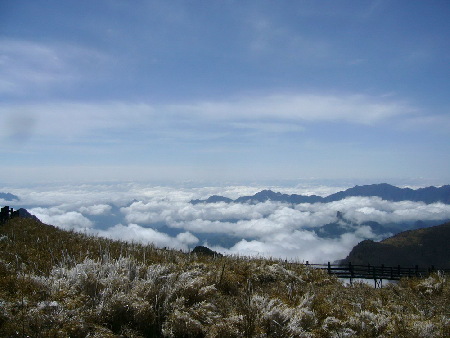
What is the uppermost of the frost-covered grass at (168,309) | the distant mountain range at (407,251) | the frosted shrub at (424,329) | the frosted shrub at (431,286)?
the frost-covered grass at (168,309)

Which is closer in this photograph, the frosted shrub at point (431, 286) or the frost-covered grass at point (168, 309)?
the frost-covered grass at point (168, 309)

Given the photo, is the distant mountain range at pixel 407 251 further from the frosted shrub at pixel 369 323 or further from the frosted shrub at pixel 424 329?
the frosted shrub at pixel 424 329

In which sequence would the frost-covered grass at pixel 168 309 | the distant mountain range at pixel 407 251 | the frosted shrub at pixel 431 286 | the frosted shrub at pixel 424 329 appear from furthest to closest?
the distant mountain range at pixel 407 251, the frosted shrub at pixel 431 286, the frosted shrub at pixel 424 329, the frost-covered grass at pixel 168 309

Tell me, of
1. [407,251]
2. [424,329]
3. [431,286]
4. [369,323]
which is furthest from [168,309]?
[407,251]

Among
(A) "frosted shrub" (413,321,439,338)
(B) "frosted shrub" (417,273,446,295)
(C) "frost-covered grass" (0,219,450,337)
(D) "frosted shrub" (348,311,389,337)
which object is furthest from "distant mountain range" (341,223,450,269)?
(A) "frosted shrub" (413,321,439,338)

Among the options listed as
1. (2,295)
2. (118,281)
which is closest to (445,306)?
(118,281)

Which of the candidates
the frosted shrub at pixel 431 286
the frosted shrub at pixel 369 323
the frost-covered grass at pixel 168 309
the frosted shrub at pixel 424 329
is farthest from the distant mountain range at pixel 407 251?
the frosted shrub at pixel 424 329

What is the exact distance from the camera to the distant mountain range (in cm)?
16725

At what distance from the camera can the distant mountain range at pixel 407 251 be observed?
549ft

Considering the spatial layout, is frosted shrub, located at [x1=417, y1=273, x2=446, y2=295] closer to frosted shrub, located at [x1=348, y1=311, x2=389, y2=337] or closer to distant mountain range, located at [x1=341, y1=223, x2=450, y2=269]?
frosted shrub, located at [x1=348, y1=311, x2=389, y2=337]

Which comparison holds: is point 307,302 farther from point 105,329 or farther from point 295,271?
point 295,271

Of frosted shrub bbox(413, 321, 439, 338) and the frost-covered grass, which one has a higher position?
the frost-covered grass

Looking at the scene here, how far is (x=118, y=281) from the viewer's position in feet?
27.8

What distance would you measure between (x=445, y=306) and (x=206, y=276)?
740 centimetres
